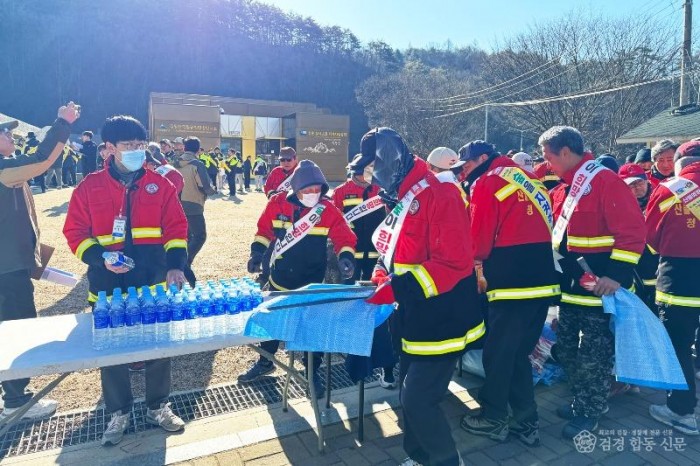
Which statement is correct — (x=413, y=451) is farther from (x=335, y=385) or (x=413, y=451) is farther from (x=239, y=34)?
(x=239, y=34)

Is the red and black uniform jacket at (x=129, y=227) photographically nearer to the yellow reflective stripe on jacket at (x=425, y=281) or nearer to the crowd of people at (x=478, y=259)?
the crowd of people at (x=478, y=259)

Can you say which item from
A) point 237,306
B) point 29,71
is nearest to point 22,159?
point 237,306

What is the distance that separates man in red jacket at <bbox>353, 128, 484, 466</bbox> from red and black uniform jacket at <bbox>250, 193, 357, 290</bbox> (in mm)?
1622

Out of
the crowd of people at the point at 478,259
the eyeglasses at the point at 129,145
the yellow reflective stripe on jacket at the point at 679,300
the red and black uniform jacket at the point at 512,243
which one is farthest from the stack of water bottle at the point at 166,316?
the yellow reflective stripe on jacket at the point at 679,300

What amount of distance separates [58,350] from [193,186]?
456cm

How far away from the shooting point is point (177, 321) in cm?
312

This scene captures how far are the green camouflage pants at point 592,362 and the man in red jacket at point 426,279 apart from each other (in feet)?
4.27

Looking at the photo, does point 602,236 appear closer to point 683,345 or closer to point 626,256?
point 626,256

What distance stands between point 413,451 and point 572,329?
5.77 feet

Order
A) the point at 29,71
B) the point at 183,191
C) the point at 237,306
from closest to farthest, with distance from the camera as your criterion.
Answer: the point at 237,306 → the point at 183,191 → the point at 29,71

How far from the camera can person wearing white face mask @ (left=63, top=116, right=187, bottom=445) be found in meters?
3.57

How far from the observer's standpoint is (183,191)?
23.2 ft

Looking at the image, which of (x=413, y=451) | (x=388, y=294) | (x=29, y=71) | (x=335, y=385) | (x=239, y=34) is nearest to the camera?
(x=388, y=294)

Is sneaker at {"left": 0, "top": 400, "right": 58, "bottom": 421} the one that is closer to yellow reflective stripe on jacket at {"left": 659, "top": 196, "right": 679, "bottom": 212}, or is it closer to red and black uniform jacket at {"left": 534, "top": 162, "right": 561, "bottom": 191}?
yellow reflective stripe on jacket at {"left": 659, "top": 196, "right": 679, "bottom": 212}
